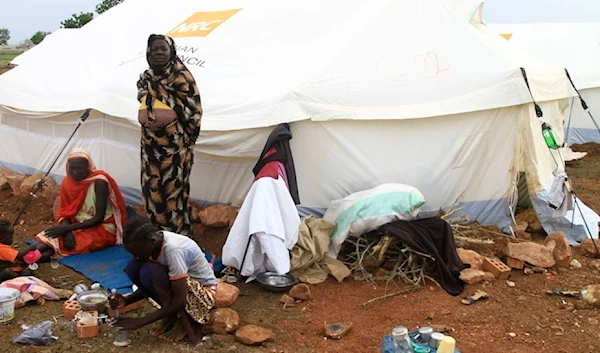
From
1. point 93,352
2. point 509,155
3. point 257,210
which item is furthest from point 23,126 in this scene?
point 509,155

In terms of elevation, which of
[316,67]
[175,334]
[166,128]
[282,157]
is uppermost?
[316,67]

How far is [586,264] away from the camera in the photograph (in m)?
4.27

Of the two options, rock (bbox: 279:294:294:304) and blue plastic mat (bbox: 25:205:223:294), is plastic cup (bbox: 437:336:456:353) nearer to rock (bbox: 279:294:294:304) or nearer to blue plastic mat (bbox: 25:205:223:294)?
rock (bbox: 279:294:294:304)

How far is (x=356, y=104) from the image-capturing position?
438cm

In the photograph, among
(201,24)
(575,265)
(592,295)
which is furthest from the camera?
(201,24)

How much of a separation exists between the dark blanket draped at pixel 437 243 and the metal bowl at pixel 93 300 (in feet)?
6.11

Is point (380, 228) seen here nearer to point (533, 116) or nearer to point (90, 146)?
point (533, 116)

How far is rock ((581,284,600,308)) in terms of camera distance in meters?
3.51

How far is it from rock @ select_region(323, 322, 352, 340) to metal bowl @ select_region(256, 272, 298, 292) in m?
0.55

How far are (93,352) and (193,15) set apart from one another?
3.99 m

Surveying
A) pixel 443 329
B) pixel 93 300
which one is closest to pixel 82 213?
pixel 93 300

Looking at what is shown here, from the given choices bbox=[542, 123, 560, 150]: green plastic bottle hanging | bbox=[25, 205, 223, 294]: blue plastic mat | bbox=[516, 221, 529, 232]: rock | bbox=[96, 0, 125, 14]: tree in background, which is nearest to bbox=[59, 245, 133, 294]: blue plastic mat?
bbox=[25, 205, 223, 294]: blue plastic mat

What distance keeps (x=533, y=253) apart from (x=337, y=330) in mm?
1757

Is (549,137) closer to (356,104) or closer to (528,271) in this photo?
(528,271)
